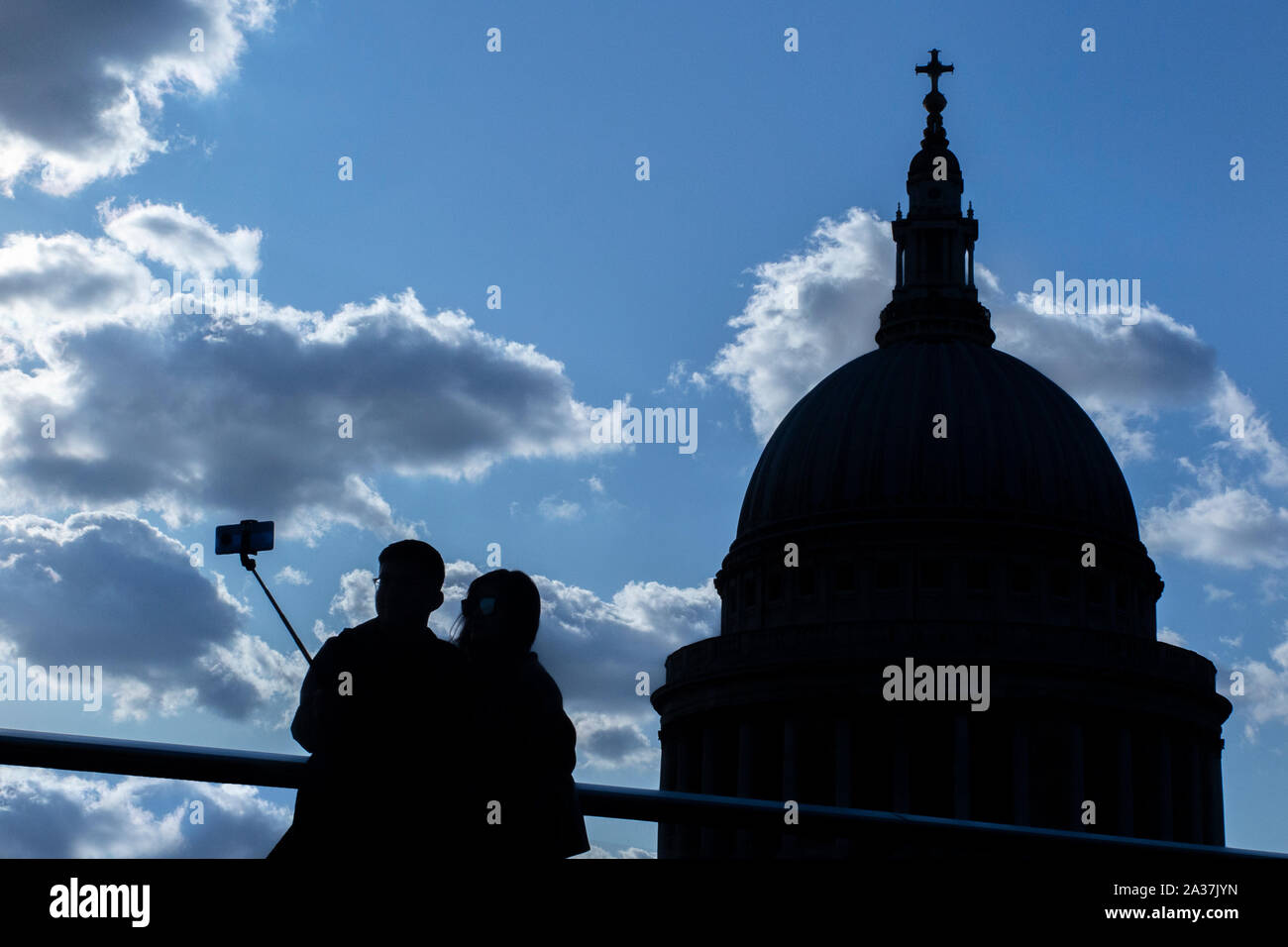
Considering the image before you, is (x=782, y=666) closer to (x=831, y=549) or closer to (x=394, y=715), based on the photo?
(x=831, y=549)

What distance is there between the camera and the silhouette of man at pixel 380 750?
23.5 feet

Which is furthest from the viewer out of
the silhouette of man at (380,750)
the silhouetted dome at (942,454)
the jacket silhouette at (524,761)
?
the silhouetted dome at (942,454)

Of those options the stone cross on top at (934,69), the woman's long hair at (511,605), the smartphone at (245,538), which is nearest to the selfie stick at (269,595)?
the smartphone at (245,538)

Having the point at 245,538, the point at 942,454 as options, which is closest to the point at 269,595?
the point at 245,538

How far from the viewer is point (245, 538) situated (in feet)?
76.4

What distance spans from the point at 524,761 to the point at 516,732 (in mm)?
123

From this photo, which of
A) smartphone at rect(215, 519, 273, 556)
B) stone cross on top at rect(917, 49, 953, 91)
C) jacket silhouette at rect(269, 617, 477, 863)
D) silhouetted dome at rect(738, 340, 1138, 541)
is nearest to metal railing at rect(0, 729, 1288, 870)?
jacket silhouette at rect(269, 617, 477, 863)

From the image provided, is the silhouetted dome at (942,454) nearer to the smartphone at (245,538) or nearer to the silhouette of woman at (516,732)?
the smartphone at (245,538)

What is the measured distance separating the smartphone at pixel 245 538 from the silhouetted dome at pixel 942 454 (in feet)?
223

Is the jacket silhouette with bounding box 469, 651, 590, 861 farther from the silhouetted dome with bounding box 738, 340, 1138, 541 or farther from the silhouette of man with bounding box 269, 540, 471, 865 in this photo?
the silhouetted dome with bounding box 738, 340, 1138, 541

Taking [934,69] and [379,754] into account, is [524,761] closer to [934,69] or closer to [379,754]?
[379,754]

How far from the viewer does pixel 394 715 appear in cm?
733
